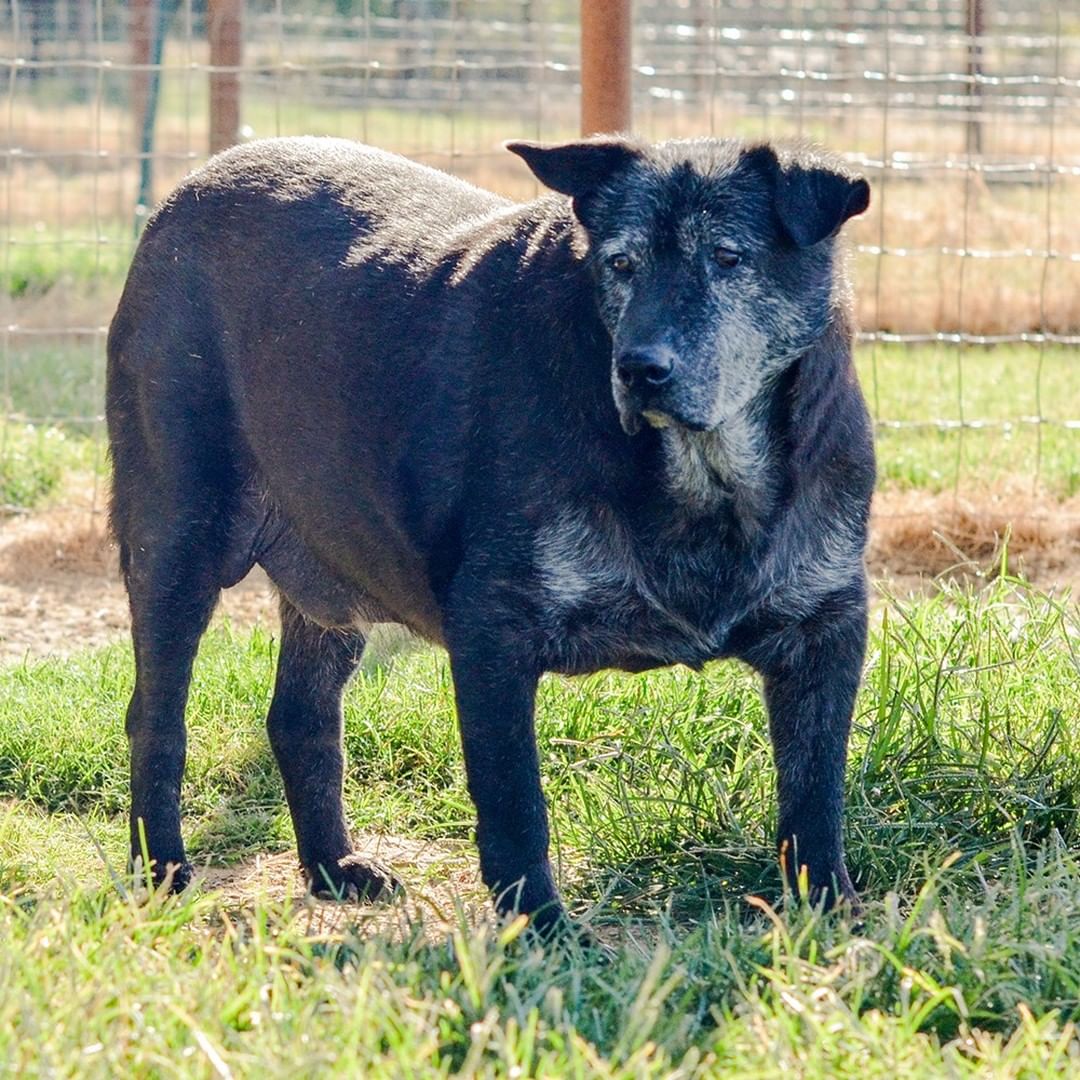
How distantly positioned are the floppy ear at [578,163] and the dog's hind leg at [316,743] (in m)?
1.32

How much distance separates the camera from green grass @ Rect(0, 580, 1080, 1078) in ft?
8.28

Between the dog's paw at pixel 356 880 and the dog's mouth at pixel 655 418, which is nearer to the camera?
the dog's mouth at pixel 655 418

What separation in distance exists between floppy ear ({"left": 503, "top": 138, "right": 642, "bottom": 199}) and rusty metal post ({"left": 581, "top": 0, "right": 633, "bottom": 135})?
79.8 inches

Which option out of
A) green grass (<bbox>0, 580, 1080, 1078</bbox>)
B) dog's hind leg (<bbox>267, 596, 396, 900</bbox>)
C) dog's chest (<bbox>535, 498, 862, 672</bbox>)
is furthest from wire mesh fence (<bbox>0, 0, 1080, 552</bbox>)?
dog's hind leg (<bbox>267, 596, 396, 900</bbox>)

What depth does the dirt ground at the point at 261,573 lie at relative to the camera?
5.80 m

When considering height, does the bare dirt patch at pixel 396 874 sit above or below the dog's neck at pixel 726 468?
below

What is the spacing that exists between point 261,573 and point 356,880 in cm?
237

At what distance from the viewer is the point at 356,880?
13.1ft

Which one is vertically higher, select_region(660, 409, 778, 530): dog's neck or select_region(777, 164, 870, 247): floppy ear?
select_region(777, 164, 870, 247): floppy ear

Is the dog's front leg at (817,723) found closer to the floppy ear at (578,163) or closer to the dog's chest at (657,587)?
the dog's chest at (657,587)

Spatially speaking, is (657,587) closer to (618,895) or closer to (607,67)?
(618,895)

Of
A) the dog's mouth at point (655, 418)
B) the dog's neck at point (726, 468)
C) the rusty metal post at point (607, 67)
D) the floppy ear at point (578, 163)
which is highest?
the rusty metal post at point (607, 67)

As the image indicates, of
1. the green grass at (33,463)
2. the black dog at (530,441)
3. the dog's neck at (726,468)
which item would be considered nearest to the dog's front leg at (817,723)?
the black dog at (530,441)

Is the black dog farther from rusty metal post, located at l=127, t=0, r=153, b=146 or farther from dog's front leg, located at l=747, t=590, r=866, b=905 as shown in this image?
rusty metal post, located at l=127, t=0, r=153, b=146
